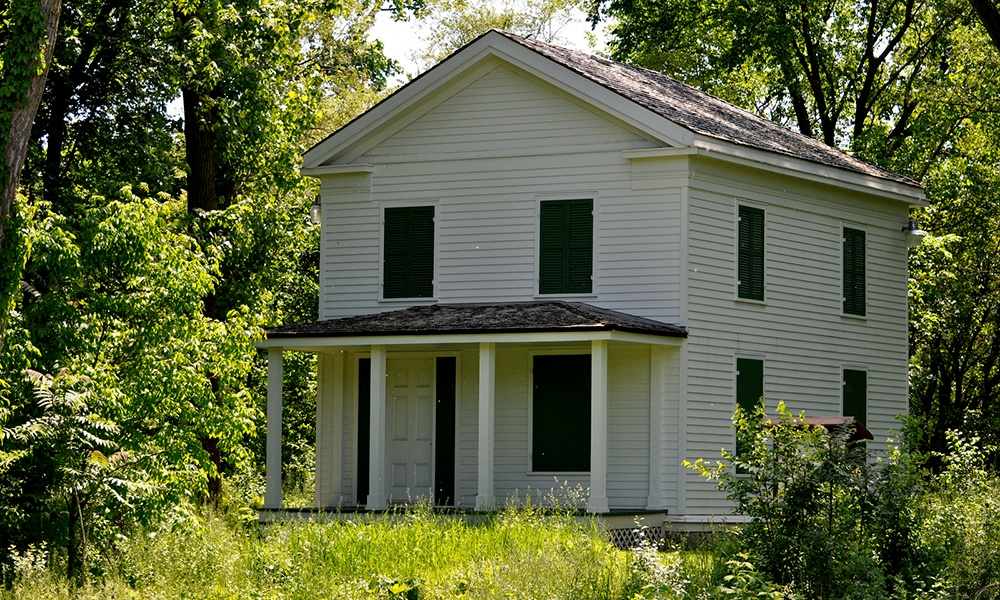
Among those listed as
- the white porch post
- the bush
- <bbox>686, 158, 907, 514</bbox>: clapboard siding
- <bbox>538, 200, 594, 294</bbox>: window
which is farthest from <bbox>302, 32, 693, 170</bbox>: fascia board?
the bush

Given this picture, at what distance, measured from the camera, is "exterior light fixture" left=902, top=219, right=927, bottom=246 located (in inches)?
991

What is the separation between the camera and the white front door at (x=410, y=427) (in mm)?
23062

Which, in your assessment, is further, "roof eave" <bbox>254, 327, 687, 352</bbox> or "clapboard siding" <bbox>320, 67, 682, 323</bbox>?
"clapboard siding" <bbox>320, 67, 682, 323</bbox>

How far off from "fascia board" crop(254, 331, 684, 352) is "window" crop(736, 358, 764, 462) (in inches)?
64.6

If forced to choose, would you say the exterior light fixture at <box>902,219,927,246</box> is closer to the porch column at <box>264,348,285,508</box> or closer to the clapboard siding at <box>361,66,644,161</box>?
the clapboard siding at <box>361,66,644,161</box>

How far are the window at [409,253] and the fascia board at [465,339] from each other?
2.11 metres

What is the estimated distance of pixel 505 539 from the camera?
52.1 feet

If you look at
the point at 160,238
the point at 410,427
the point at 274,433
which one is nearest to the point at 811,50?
the point at 410,427

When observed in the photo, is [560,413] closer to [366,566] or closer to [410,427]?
[410,427]

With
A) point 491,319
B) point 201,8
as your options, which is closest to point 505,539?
point 491,319

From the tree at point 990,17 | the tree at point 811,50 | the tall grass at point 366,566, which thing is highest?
the tree at point 811,50

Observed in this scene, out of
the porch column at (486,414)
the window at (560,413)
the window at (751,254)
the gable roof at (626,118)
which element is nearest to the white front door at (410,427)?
the window at (560,413)

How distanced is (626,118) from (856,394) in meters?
7.10

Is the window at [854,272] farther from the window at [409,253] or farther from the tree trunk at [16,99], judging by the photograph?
the tree trunk at [16,99]
